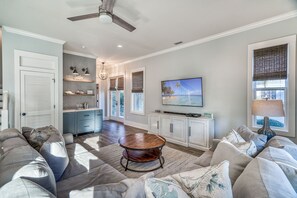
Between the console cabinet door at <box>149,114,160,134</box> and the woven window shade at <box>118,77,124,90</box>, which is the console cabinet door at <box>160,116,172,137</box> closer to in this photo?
the console cabinet door at <box>149,114,160,134</box>

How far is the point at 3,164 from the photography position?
1102 millimetres

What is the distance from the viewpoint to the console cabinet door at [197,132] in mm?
3498

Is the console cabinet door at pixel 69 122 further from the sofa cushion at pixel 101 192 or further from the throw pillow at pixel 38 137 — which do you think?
the sofa cushion at pixel 101 192

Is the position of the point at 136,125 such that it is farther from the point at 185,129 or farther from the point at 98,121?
the point at 185,129

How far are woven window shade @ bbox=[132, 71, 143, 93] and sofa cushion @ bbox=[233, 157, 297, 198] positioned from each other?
16.3 feet

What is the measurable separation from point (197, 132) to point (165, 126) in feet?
3.32

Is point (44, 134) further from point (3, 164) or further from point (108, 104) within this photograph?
point (108, 104)

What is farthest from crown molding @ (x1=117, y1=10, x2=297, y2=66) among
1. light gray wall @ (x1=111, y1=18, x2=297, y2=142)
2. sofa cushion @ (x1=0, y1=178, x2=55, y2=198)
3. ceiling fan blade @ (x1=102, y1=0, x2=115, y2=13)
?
sofa cushion @ (x1=0, y1=178, x2=55, y2=198)

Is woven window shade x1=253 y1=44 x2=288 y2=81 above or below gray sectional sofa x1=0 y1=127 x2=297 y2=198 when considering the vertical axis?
above

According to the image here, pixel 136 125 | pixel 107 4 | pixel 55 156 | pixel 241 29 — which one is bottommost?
pixel 136 125

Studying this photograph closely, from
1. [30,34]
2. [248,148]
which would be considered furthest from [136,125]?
[248,148]

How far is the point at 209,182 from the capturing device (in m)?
0.81

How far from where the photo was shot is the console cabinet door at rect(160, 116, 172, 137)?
4.21 meters

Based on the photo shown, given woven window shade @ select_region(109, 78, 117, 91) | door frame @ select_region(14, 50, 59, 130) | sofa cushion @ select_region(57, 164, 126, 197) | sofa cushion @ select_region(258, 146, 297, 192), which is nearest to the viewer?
sofa cushion @ select_region(258, 146, 297, 192)
